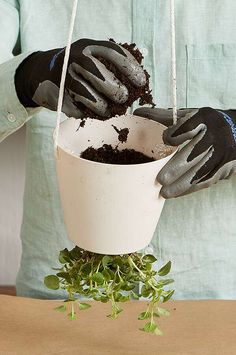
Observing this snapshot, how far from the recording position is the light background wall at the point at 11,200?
128 cm

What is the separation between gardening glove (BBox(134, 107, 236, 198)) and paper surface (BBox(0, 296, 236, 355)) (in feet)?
0.66

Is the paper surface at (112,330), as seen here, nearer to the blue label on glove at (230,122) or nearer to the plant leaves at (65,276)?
the plant leaves at (65,276)

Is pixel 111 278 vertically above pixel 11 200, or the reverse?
pixel 111 278

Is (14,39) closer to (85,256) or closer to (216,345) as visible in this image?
(85,256)

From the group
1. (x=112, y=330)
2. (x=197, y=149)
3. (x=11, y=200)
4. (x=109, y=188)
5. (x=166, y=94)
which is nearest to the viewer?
(x=109, y=188)

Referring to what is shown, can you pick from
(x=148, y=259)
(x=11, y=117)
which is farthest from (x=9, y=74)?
(x=148, y=259)

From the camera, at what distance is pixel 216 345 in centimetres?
86

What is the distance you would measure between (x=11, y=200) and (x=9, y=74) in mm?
501

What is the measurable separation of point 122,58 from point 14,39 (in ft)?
1.30

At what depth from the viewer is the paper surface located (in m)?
0.85

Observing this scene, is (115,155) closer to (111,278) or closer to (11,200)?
(111,278)

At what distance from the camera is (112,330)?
2.95 ft

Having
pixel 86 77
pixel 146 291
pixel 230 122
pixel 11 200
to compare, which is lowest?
pixel 11 200

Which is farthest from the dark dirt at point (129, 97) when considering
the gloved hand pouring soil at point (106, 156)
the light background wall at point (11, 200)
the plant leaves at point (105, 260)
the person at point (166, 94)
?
the light background wall at point (11, 200)
